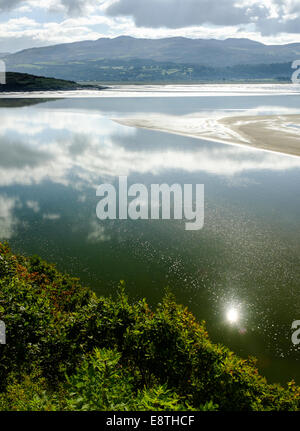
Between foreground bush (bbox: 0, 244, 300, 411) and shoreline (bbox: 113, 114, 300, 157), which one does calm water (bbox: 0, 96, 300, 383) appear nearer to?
foreground bush (bbox: 0, 244, 300, 411)

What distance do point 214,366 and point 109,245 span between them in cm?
1874

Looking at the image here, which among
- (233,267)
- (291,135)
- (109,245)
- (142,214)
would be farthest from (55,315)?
(291,135)

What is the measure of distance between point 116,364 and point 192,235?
63.6 feet

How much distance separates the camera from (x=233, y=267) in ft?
95.2

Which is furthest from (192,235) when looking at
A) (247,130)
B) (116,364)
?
(247,130)

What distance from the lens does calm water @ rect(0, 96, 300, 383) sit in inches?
950

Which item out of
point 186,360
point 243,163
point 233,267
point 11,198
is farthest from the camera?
point 243,163

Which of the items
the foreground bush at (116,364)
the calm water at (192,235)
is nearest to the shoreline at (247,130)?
the calm water at (192,235)

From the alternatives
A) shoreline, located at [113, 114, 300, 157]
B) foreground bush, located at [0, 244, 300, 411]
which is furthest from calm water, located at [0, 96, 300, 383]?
shoreline, located at [113, 114, 300, 157]

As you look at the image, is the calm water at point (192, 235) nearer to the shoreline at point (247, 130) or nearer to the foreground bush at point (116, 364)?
the foreground bush at point (116, 364)

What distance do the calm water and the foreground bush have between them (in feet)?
18.0

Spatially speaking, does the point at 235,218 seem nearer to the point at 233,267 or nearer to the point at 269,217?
the point at 269,217

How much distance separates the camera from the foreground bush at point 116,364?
46.1ft

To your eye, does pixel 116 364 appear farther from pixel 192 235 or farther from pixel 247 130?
pixel 247 130
